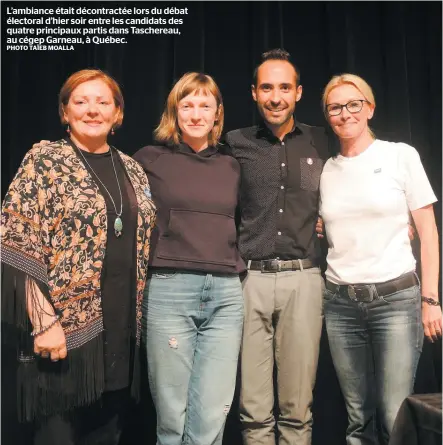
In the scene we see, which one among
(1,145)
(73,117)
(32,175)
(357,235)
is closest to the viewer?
(32,175)

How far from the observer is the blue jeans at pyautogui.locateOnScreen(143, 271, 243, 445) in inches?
73.5

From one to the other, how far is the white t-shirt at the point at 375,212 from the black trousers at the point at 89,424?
915 millimetres

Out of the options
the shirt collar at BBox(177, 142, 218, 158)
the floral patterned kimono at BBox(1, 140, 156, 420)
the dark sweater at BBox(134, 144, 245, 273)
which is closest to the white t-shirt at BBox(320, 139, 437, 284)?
the dark sweater at BBox(134, 144, 245, 273)

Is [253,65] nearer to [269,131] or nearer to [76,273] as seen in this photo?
[269,131]

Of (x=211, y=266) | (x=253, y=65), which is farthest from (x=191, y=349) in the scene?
(x=253, y=65)

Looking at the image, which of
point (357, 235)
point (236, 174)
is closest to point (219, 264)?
point (236, 174)

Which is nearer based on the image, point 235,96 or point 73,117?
point 73,117

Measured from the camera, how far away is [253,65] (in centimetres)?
251

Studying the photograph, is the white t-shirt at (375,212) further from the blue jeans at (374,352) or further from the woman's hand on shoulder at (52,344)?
the woman's hand on shoulder at (52,344)

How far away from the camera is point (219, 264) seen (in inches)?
75.2

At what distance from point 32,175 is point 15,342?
0.54 m

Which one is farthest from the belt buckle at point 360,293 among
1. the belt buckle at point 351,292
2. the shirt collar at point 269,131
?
the shirt collar at point 269,131

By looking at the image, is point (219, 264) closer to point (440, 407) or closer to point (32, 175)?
point (32, 175)

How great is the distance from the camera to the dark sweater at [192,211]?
1896 millimetres
